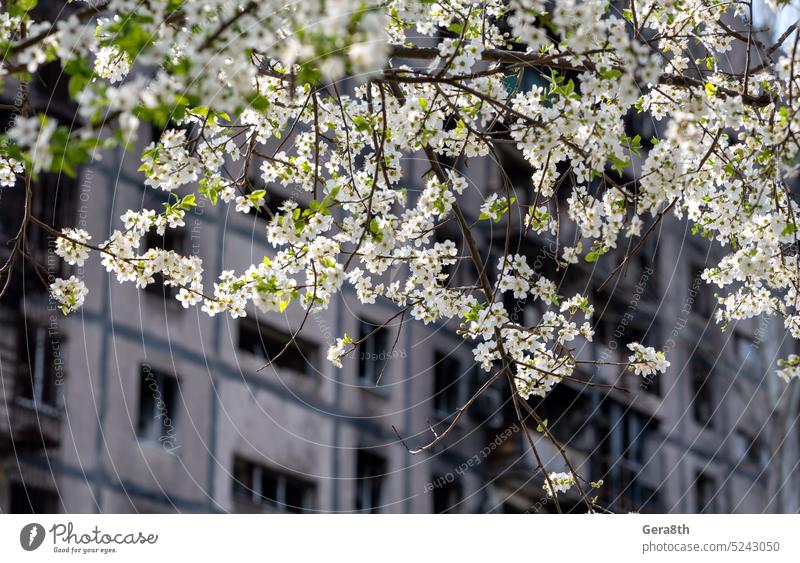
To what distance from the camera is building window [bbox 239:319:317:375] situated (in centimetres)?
866

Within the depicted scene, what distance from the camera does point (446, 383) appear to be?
10.4 meters

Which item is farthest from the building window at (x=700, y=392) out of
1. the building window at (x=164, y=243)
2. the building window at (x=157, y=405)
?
the building window at (x=164, y=243)

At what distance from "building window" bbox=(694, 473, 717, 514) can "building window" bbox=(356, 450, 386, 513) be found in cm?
454

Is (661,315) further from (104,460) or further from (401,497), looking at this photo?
(104,460)

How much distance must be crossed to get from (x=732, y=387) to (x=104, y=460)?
24.7ft

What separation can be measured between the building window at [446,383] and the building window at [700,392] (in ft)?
11.5

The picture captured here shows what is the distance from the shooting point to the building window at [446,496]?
9.96 metres

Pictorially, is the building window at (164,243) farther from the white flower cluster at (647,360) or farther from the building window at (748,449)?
the building window at (748,449)

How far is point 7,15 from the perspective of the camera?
311 centimetres

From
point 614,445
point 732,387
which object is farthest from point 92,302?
point 732,387

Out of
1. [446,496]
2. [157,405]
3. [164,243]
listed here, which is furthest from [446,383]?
[164,243]

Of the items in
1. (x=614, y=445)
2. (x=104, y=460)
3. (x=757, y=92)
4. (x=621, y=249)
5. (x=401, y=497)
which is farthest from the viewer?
(x=614, y=445)

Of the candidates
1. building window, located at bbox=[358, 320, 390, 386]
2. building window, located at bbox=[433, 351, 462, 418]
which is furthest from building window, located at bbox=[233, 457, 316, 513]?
building window, located at bbox=[433, 351, 462, 418]
